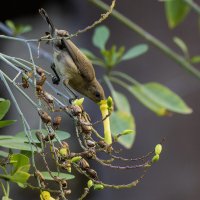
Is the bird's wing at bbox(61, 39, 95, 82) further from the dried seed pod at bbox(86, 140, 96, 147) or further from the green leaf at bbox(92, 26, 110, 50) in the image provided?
the green leaf at bbox(92, 26, 110, 50)

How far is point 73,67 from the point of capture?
1.79 meters

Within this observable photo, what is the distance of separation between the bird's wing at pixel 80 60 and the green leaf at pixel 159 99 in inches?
18.3

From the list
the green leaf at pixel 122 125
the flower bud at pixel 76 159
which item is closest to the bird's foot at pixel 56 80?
the green leaf at pixel 122 125

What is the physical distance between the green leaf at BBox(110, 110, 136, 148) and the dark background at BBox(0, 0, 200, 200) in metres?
2.17

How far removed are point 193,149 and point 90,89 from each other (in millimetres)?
2743

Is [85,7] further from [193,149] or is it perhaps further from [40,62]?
[193,149]

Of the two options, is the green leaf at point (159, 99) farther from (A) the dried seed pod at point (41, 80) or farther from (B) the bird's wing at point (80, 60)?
(A) the dried seed pod at point (41, 80)

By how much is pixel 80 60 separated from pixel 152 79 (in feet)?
9.31

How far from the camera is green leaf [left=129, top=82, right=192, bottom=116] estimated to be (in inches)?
89.6

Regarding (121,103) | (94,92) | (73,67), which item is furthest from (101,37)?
(73,67)

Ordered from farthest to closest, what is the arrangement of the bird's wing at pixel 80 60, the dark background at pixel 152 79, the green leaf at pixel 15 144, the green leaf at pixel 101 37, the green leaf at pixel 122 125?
the dark background at pixel 152 79
the green leaf at pixel 101 37
the green leaf at pixel 122 125
the bird's wing at pixel 80 60
the green leaf at pixel 15 144

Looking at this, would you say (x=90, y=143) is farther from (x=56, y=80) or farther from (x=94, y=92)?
(x=94, y=92)

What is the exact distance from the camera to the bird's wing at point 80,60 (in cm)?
171

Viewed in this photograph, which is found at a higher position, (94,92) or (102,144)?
(94,92)
